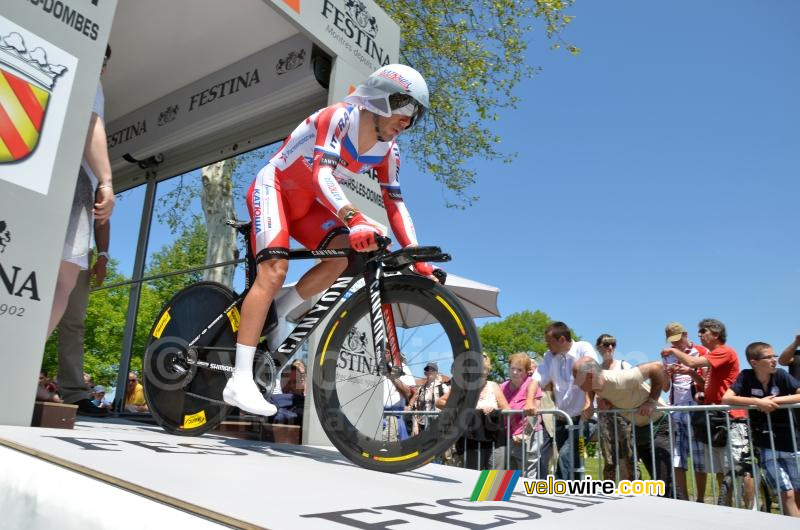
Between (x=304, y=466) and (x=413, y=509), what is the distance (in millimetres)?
933

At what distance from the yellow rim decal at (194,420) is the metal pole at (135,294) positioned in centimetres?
334

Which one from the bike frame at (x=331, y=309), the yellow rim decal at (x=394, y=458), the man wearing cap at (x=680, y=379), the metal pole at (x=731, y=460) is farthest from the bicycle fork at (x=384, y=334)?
the man wearing cap at (x=680, y=379)

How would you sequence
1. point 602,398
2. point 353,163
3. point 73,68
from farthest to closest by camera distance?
point 602,398 → point 353,163 → point 73,68

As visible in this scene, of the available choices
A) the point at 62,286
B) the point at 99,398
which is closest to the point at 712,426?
the point at 62,286

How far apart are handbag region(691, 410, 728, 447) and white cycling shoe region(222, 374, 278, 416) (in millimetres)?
4566

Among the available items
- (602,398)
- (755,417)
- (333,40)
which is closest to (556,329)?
(602,398)

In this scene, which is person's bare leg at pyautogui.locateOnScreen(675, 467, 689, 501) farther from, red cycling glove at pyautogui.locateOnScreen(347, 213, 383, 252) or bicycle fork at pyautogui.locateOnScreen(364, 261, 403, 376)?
red cycling glove at pyautogui.locateOnScreen(347, 213, 383, 252)

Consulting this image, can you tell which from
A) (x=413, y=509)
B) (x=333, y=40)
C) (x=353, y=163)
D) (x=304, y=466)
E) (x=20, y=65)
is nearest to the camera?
(x=413, y=509)

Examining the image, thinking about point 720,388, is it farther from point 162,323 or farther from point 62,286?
point 62,286

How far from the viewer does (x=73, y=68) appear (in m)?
2.95

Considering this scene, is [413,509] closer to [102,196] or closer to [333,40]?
[102,196]

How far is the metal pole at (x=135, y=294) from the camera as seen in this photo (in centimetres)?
640

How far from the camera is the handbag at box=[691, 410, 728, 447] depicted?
551 centimetres

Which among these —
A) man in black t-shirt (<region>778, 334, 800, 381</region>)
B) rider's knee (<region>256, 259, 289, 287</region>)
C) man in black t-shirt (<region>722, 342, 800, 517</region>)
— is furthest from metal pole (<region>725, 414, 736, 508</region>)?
rider's knee (<region>256, 259, 289, 287</region>)
